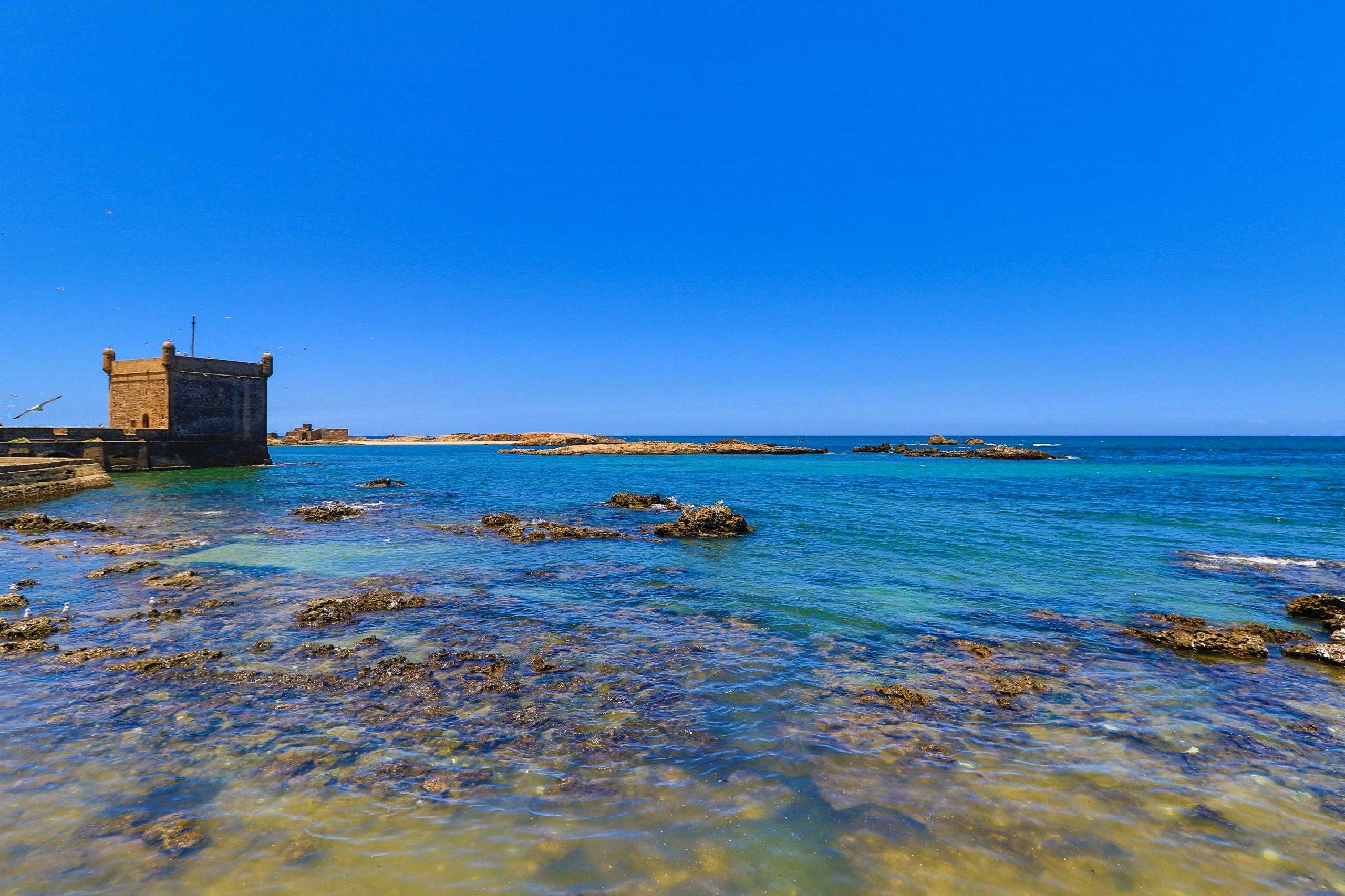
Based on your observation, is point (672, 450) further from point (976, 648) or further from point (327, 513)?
point (976, 648)

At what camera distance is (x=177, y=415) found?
4366 centimetres

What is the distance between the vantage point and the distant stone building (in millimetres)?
131875

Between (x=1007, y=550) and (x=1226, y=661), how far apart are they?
855 cm

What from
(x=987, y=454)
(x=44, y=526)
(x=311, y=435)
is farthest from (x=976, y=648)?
(x=311, y=435)

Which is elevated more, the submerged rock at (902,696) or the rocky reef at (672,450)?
the rocky reef at (672,450)

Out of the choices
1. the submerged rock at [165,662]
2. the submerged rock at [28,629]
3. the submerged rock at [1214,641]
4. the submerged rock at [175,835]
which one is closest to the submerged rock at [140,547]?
the submerged rock at [28,629]

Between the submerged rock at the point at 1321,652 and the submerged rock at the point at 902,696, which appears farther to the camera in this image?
the submerged rock at the point at 1321,652

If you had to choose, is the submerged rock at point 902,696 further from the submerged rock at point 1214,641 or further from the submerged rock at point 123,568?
the submerged rock at point 123,568

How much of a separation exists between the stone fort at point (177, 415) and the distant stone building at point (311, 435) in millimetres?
91963

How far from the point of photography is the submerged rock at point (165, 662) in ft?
24.4

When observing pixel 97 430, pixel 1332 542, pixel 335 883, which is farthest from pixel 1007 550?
pixel 97 430

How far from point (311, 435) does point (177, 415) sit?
328 ft

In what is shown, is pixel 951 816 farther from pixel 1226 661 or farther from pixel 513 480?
pixel 513 480

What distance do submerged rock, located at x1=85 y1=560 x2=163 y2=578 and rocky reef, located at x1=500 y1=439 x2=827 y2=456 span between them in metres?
70.6
